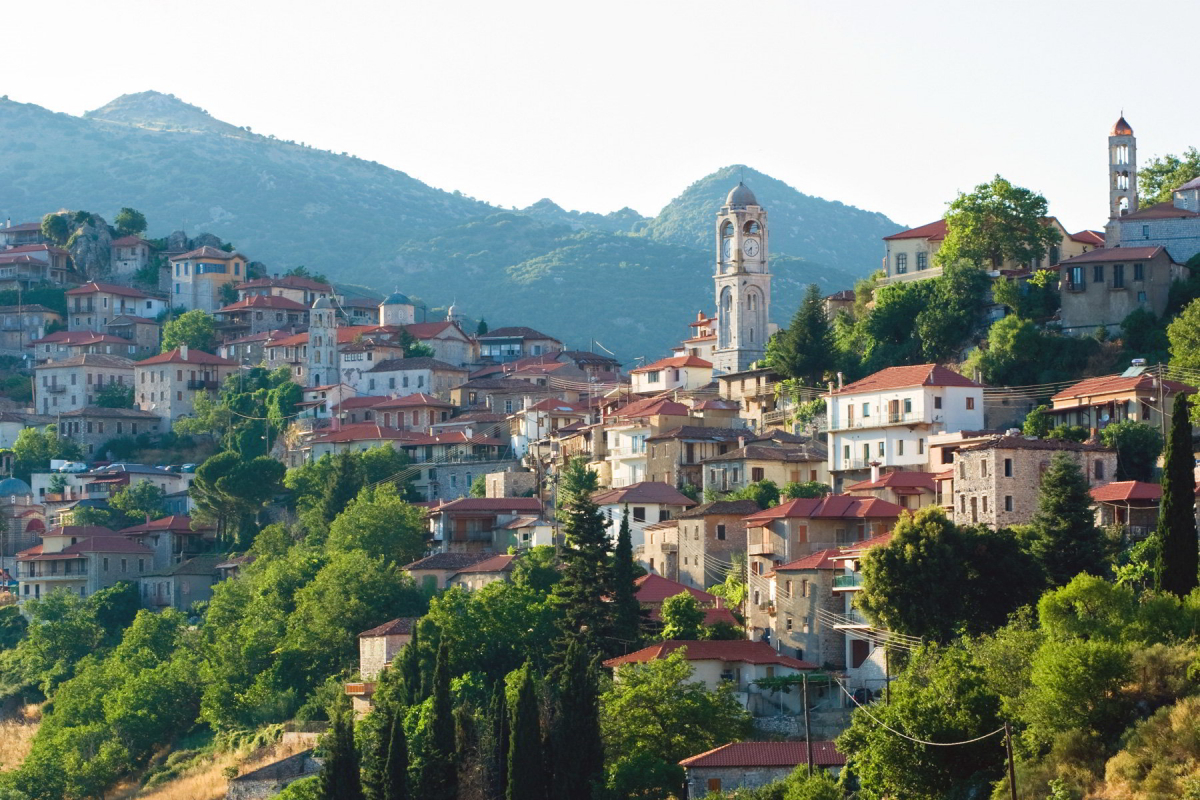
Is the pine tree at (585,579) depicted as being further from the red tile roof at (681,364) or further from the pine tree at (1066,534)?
the red tile roof at (681,364)

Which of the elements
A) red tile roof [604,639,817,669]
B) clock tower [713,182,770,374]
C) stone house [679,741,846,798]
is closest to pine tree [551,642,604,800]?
stone house [679,741,846,798]

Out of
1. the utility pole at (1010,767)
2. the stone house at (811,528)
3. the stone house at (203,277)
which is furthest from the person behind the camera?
the stone house at (203,277)

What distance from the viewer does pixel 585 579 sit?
2832 inches

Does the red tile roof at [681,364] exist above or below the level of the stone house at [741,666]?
above

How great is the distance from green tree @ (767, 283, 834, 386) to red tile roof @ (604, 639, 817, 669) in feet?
83.1

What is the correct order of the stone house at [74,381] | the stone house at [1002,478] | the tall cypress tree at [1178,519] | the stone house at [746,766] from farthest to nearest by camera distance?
the stone house at [74,381] → the stone house at [1002,478] → the stone house at [746,766] → the tall cypress tree at [1178,519]

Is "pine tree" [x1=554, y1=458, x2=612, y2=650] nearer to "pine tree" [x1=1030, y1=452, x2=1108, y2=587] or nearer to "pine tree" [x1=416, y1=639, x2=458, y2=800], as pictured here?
"pine tree" [x1=416, y1=639, x2=458, y2=800]

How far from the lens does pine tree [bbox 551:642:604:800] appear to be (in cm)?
6056

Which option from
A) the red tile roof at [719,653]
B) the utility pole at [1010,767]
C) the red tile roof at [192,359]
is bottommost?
the utility pole at [1010,767]

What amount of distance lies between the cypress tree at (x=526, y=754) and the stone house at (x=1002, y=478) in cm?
1574

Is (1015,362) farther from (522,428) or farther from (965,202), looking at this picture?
(522,428)

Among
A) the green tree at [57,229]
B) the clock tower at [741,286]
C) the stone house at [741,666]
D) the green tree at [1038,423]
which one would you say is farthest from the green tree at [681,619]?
the green tree at [57,229]

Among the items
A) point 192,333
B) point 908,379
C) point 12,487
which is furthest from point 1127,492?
point 192,333

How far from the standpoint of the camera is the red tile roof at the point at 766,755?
197ft
